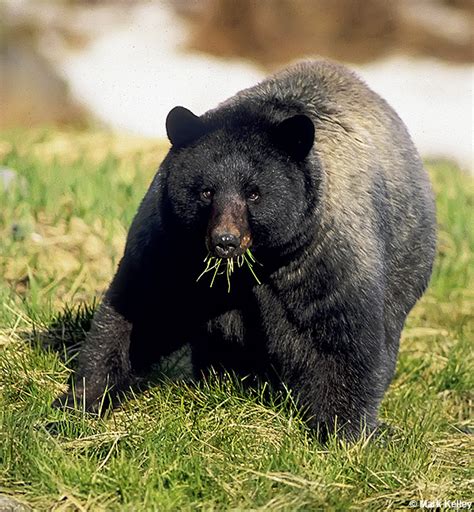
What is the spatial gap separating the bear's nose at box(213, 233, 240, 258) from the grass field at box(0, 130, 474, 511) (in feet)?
2.48

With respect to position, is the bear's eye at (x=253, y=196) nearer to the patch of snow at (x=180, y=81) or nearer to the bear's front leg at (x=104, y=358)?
the bear's front leg at (x=104, y=358)

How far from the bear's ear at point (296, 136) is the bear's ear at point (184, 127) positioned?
1.13ft

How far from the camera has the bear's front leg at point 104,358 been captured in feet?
17.6

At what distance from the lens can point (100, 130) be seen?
1330 cm

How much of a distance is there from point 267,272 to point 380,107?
1.40 m

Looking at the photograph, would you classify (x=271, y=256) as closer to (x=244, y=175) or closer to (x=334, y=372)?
(x=244, y=175)

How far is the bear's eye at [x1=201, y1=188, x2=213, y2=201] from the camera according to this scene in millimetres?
4828

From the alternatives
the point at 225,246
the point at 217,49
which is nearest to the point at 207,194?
the point at 225,246

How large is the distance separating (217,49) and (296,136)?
42.1ft

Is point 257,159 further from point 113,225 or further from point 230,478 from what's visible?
point 113,225

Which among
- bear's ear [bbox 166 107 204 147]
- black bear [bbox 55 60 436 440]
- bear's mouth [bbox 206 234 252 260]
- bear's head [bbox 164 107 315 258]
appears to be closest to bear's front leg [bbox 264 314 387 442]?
black bear [bbox 55 60 436 440]

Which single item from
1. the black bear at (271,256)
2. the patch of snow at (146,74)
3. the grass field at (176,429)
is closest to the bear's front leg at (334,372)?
the black bear at (271,256)

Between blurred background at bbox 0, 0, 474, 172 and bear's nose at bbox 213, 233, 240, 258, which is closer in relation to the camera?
bear's nose at bbox 213, 233, 240, 258

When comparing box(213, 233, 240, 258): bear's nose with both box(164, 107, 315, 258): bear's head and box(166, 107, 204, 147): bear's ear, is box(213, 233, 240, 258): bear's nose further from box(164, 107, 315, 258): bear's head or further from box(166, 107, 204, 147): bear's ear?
box(166, 107, 204, 147): bear's ear
